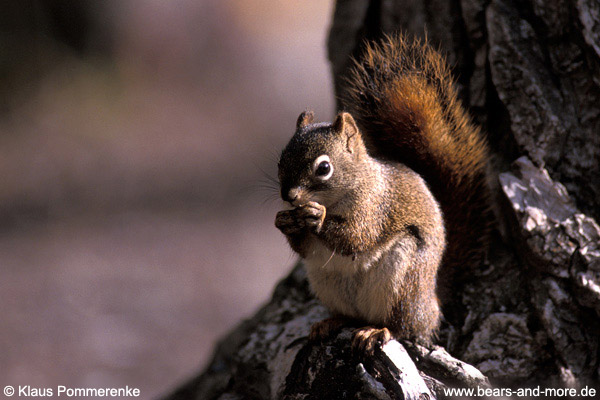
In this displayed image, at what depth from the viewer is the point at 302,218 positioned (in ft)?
4.56

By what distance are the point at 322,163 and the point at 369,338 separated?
1.35 ft

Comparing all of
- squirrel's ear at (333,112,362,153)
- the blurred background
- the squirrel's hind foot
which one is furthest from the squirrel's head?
the blurred background

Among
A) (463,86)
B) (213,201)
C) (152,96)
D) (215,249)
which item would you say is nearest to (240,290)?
(215,249)

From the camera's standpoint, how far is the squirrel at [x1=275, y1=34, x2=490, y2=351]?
141 centimetres

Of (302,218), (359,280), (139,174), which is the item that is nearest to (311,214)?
(302,218)

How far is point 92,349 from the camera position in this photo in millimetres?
3066

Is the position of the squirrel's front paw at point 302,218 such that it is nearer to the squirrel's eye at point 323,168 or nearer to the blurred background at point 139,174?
the squirrel's eye at point 323,168

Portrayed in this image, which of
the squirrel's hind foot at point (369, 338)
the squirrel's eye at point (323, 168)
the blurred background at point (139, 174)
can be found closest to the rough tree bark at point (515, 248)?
the squirrel's hind foot at point (369, 338)

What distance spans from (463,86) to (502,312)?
0.64m

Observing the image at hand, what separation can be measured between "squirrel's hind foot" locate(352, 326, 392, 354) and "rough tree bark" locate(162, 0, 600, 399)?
2 centimetres

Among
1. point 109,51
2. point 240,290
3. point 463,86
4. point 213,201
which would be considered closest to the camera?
point 463,86

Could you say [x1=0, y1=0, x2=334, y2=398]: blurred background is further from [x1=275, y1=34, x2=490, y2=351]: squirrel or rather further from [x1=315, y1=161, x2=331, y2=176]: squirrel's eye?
[x1=315, y1=161, x2=331, y2=176]: squirrel's eye

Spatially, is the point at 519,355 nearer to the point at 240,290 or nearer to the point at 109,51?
the point at 240,290

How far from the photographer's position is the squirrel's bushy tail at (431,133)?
1547mm
